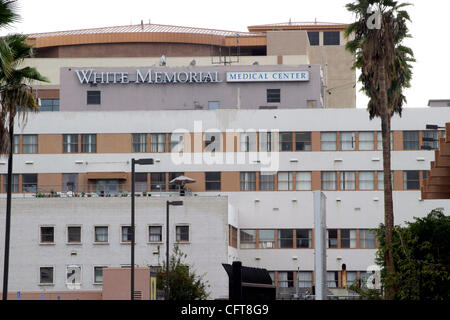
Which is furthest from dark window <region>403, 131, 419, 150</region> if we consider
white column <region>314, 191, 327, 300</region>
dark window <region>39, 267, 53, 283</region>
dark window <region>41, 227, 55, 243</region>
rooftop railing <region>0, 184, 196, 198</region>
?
white column <region>314, 191, 327, 300</region>

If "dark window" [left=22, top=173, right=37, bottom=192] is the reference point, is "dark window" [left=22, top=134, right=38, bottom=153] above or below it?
above

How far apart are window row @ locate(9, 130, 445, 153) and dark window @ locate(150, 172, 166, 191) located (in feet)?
7.12

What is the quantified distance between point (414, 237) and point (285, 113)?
39917mm

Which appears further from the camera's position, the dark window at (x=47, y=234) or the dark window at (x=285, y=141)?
the dark window at (x=285, y=141)

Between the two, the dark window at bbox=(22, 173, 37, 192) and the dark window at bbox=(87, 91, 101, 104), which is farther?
the dark window at bbox=(87, 91, 101, 104)

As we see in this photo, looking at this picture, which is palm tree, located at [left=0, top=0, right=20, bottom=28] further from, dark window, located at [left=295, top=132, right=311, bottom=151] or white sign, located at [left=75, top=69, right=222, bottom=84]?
white sign, located at [left=75, top=69, right=222, bottom=84]

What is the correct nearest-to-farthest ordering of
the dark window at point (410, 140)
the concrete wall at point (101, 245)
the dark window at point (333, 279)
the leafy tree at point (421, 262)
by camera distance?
1. the leafy tree at point (421, 262)
2. the concrete wall at point (101, 245)
3. the dark window at point (333, 279)
4. the dark window at point (410, 140)

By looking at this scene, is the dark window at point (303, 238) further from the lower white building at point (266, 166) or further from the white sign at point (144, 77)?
the white sign at point (144, 77)

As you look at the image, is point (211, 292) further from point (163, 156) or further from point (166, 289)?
point (163, 156)

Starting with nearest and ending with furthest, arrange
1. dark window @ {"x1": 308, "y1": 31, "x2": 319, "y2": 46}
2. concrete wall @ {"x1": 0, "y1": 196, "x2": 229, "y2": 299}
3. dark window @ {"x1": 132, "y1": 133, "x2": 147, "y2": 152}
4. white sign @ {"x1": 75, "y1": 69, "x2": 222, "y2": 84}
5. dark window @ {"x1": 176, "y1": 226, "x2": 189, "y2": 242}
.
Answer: concrete wall @ {"x1": 0, "y1": 196, "x2": 229, "y2": 299}
dark window @ {"x1": 176, "y1": 226, "x2": 189, "y2": 242}
dark window @ {"x1": 132, "y1": 133, "x2": 147, "y2": 152}
white sign @ {"x1": 75, "y1": 69, "x2": 222, "y2": 84}
dark window @ {"x1": 308, "y1": 31, "x2": 319, "y2": 46}

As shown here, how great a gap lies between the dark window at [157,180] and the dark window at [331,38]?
61350 mm

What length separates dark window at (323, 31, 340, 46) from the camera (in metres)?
141

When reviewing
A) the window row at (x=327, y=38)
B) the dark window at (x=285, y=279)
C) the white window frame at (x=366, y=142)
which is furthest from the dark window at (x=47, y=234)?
the window row at (x=327, y=38)

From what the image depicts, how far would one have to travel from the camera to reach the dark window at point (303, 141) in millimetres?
85750
